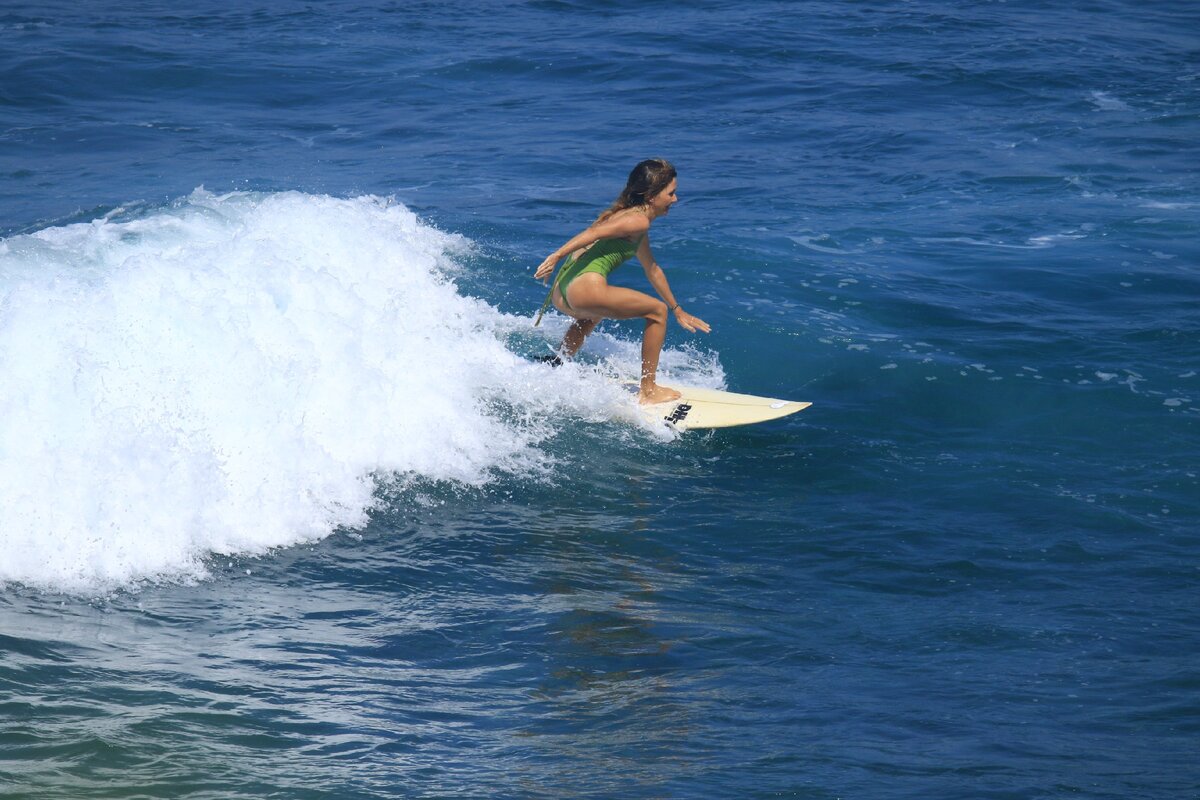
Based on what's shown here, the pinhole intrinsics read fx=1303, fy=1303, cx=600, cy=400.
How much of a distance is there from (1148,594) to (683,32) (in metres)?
18.3

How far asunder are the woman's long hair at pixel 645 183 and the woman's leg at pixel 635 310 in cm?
48

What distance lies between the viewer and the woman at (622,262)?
29.1 feet

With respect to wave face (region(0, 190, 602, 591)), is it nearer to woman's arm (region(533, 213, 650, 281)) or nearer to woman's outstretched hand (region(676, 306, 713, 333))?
woman's arm (region(533, 213, 650, 281))

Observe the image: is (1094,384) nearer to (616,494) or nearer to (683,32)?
(616,494)

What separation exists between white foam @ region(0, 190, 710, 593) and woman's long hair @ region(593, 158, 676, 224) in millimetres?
1358

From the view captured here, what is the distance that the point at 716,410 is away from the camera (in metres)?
9.06

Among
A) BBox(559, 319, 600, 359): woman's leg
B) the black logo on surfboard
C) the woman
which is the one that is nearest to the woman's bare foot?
the woman

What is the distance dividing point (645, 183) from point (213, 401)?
3183 mm

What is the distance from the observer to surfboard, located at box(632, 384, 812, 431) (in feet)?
29.4

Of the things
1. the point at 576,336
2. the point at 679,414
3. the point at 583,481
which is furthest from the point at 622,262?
the point at 583,481

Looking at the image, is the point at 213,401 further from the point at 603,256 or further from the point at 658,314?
the point at 658,314

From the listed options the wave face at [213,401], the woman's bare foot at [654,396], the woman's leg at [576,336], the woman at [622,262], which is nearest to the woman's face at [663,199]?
the woman at [622,262]

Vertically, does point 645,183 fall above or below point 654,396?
above

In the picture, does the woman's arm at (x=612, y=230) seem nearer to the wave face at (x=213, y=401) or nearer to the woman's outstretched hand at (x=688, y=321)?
the woman's outstretched hand at (x=688, y=321)
